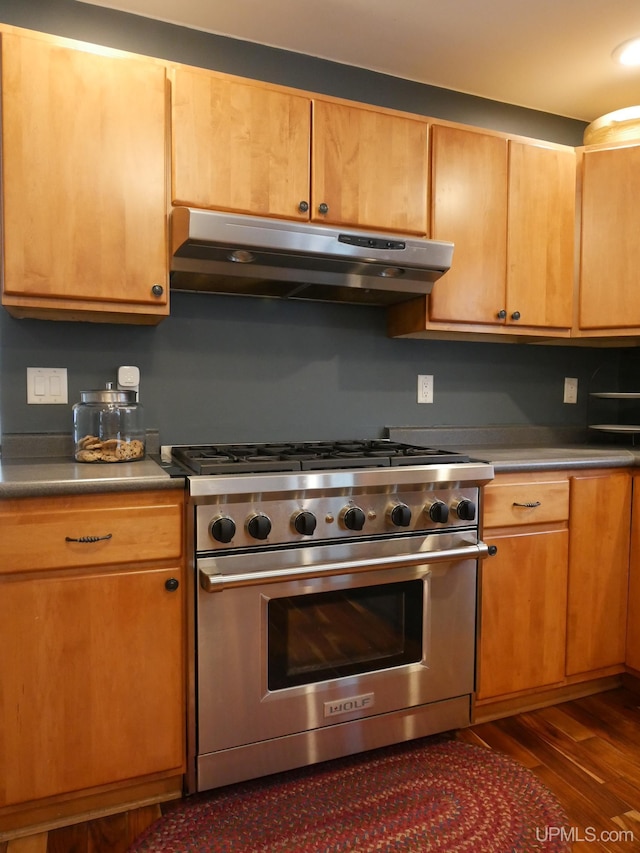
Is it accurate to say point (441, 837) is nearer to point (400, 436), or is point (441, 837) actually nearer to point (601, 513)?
point (601, 513)

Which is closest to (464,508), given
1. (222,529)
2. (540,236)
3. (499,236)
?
(222,529)

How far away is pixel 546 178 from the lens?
2355mm

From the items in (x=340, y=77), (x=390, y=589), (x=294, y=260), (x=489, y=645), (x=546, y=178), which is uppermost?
(x=340, y=77)

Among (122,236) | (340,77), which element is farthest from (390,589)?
(340,77)

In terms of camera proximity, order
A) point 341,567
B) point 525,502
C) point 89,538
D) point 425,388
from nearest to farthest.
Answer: point 89,538, point 341,567, point 525,502, point 425,388

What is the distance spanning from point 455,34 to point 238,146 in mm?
949

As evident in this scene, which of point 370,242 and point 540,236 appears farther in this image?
point 540,236

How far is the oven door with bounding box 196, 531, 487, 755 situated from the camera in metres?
1.60

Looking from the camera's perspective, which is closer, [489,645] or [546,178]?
[489,645]

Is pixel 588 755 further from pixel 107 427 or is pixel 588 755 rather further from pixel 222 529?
pixel 107 427

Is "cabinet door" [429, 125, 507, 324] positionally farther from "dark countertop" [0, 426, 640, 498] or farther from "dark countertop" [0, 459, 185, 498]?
"dark countertop" [0, 459, 185, 498]

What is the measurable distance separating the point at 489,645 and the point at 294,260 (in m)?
1.45

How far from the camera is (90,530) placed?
4.90ft

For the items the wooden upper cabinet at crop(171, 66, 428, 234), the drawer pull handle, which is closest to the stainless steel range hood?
the wooden upper cabinet at crop(171, 66, 428, 234)
